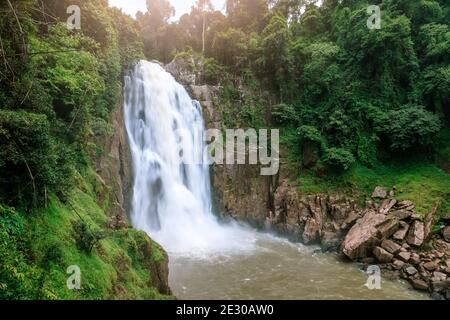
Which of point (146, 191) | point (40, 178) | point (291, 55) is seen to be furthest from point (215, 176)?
point (40, 178)

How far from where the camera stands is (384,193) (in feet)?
57.2

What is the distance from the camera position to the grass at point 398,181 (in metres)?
16.3

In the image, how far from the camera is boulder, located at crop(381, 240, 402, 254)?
13555mm

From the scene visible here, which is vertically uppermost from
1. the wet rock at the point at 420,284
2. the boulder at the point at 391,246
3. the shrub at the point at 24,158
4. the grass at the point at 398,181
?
the shrub at the point at 24,158

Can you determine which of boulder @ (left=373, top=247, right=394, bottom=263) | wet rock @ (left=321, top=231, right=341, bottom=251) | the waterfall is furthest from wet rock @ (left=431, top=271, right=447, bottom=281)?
the waterfall

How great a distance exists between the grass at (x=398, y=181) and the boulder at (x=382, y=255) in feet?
12.3

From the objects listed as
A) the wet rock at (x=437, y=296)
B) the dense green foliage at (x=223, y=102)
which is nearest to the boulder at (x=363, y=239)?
→ the dense green foliage at (x=223, y=102)

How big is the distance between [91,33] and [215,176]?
33.1 ft

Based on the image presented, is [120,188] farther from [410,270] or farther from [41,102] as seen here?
[410,270]

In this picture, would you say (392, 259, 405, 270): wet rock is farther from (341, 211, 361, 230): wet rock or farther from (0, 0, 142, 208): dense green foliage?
(0, 0, 142, 208): dense green foliage

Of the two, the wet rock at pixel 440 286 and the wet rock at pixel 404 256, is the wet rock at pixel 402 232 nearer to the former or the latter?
the wet rock at pixel 404 256

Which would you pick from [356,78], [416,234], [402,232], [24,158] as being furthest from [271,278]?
[356,78]

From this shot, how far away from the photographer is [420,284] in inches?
461

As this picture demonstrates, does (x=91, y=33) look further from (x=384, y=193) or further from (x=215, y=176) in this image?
(x=384, y=193)
